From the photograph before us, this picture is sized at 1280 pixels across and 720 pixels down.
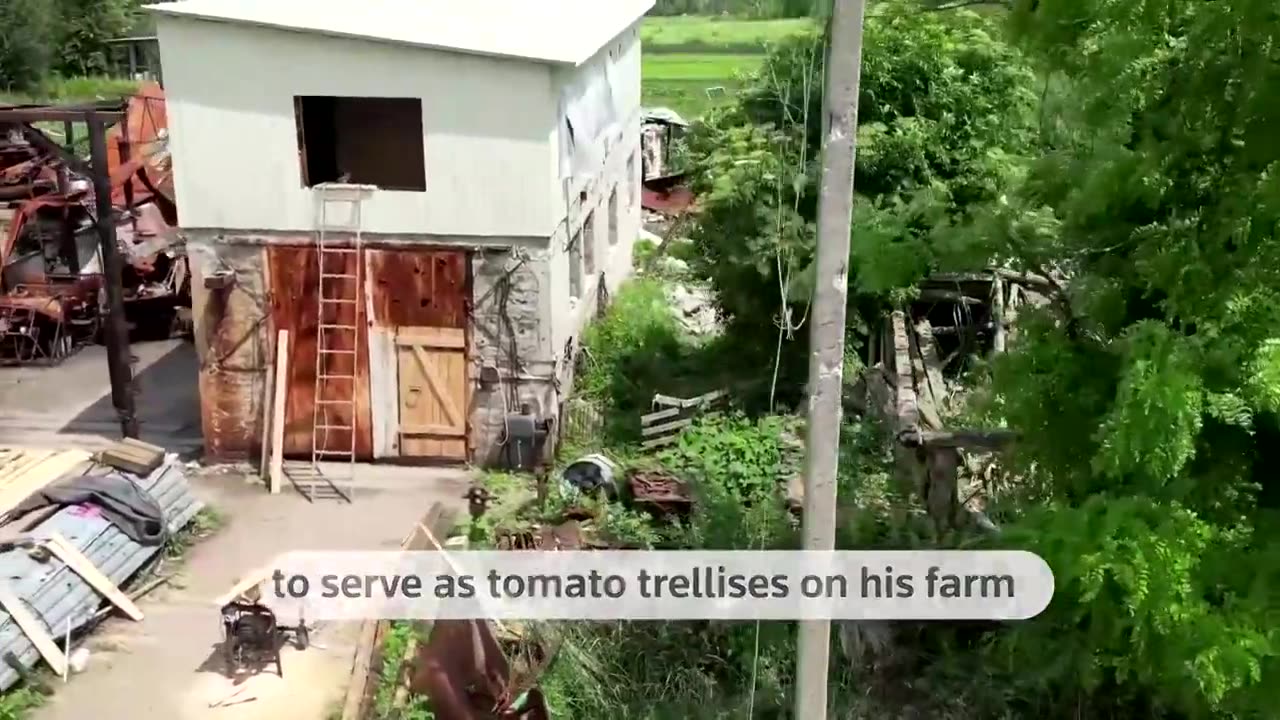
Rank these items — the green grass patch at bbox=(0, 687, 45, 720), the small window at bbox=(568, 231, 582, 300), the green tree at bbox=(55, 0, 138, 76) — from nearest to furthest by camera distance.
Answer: the green grass patch at bbox=(0, 687, 45, 720)
the small window at bbox=(568, 231, 582, 300)
the green tree at bbox=(55, 0, 138, 76)

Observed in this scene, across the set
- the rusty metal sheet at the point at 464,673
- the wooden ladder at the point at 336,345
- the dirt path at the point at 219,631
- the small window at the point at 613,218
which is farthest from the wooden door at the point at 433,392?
the small window at the point at 613,218

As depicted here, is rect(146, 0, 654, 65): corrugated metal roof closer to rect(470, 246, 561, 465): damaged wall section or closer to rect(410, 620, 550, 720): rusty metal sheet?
rect(470, 246, 561, 465): damaged wall section

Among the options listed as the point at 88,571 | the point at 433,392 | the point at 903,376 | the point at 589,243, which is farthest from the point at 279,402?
the point at 903,376

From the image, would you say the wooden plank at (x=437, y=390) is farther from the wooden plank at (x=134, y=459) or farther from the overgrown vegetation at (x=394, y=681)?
the overgrown vegetation at (x=394, y=681)

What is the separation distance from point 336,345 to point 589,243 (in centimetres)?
436

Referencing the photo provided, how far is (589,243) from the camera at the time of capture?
16328mm

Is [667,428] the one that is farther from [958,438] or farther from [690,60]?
[690,60]

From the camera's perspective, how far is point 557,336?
13.4m

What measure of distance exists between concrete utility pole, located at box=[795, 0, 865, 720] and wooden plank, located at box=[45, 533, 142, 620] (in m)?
6.98

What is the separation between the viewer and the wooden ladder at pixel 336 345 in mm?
12875

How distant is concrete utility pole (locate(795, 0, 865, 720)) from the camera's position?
17.2 ft

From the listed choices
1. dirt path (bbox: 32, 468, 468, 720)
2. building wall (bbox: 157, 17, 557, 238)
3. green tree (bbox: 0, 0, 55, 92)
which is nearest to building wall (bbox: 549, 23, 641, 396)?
building wall (bbox: 157, 17, 557, 238)

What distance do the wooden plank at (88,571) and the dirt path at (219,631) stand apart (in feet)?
0.58
